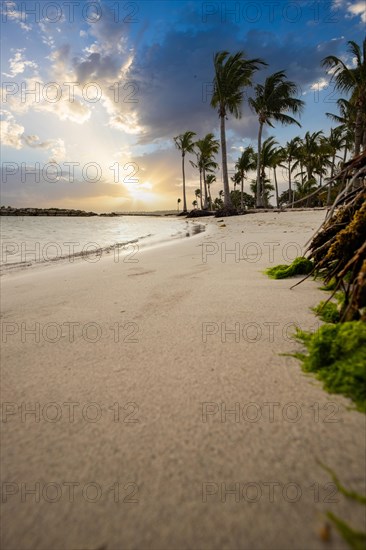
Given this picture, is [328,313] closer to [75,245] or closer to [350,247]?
[350,247]

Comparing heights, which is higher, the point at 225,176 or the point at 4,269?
the point at 225,176

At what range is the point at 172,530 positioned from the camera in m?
0.62

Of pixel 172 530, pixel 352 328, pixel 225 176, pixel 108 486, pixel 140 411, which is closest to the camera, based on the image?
pixel 172 530

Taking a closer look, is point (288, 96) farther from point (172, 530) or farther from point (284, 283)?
point (172, 530)

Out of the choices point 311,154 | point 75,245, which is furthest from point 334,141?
point 75,245

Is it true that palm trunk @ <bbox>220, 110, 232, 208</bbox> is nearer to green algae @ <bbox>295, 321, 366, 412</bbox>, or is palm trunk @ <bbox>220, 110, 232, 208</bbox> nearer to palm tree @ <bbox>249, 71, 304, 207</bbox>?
palm tree @ <bbox>249, 71, 304, 207</bbox>

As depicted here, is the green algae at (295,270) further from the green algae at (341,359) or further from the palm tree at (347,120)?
the palm tree at (347,120)

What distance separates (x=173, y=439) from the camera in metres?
0.86

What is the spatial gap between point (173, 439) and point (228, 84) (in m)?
23.8

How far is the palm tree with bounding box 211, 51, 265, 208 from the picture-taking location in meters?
19.2

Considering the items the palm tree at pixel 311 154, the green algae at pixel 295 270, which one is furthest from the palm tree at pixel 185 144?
the green algae at pixel 295 270

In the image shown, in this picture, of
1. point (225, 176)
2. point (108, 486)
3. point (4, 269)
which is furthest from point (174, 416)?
point (225, 176)

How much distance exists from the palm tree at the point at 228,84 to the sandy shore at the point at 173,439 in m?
19.2

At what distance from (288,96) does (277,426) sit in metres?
27.9
